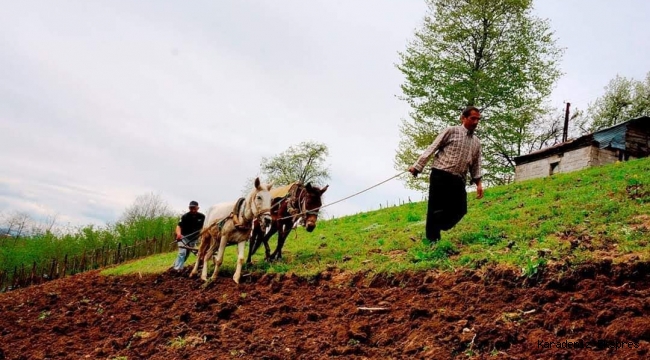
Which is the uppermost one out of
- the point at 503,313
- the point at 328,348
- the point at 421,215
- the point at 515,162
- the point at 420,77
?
the point at 420,77

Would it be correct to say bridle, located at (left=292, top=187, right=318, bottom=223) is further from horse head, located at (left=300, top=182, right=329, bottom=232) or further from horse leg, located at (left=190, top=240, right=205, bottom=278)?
horse leg, located at (left=190, top=240, right=205, bottom=278)

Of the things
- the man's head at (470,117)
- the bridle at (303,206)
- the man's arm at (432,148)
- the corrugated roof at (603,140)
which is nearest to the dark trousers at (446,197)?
the man's arm at (432,148)

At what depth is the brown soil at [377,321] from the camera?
12.6 ft

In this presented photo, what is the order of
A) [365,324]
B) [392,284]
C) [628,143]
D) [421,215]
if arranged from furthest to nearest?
[628,143], [421,215], [392,284], [365,324]

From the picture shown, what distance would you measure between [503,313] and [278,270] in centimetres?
515

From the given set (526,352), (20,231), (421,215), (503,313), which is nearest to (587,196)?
(421,215)

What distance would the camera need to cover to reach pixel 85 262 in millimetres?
26500

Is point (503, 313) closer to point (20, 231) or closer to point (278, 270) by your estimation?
point (278, 270)

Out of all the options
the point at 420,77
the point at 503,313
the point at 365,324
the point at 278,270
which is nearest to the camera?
the point at 503,313

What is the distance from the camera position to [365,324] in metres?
4.77

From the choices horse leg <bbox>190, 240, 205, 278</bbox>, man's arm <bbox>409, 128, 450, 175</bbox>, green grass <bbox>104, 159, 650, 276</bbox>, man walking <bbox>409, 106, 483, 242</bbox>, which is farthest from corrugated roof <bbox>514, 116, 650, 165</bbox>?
horse leg <bbox>190, 240, 205, 278</bbox>

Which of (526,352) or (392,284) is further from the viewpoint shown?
(392,284)

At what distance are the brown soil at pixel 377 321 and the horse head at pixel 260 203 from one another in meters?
1.41

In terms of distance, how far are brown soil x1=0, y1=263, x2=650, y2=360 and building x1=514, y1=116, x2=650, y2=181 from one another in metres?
21.7
